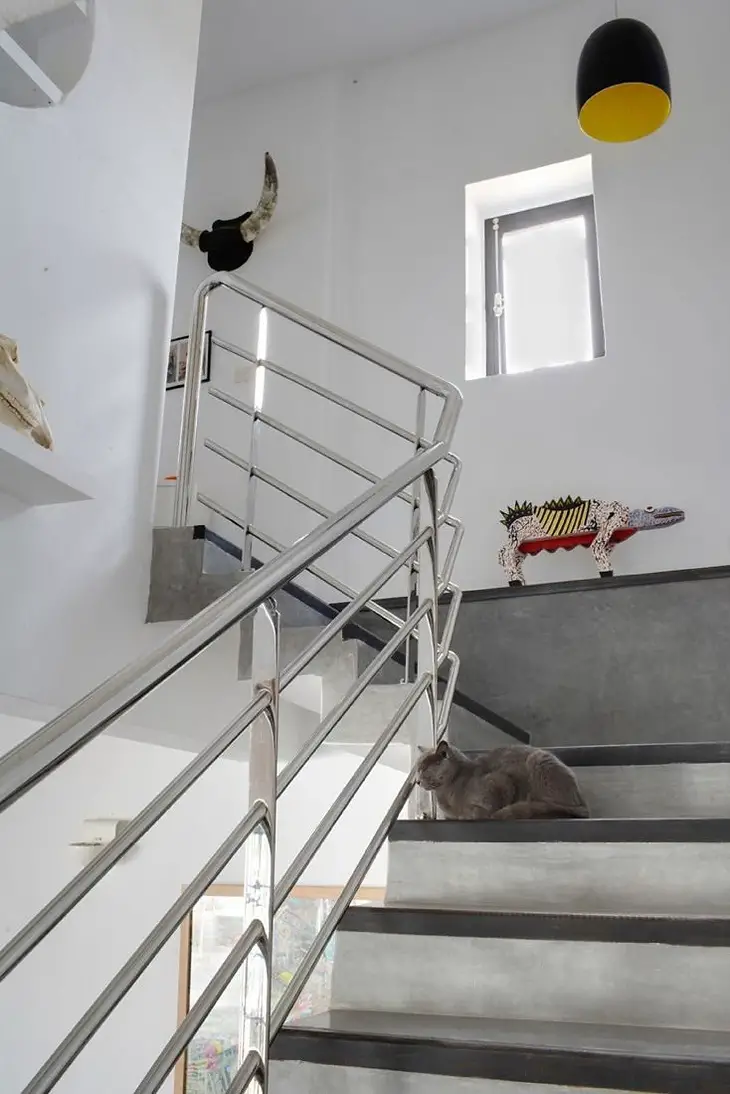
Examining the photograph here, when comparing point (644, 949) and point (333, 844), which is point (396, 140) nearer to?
point (333, 844)

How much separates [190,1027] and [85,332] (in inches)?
70.5

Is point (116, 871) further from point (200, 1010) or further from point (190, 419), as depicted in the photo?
point (200, 1010)

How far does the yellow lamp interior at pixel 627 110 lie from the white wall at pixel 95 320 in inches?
50.8

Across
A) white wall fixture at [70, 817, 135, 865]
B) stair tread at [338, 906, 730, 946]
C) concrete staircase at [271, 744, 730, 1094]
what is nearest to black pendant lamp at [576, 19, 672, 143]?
concrete staircase at [271, 744, 730, 1094]

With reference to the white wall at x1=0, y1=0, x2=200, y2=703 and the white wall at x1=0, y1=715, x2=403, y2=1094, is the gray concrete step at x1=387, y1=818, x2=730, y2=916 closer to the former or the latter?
the white wall at x1=0, y1=0, x2=200, y2=703

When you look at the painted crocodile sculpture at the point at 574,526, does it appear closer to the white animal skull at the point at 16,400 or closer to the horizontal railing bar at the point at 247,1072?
the white animal skull at the point at 16,400

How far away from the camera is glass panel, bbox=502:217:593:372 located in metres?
4.54

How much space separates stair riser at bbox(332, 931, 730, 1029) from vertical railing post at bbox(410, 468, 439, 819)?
23.8 inches

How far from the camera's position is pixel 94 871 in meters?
0.93

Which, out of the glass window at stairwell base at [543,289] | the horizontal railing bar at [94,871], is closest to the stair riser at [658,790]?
→ the horizontal railing bar at [94,871]

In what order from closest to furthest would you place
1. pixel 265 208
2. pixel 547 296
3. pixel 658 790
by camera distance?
pixel 658 790 < pixel 547 296 < pixel 265 208

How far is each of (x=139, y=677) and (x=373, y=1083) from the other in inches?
29.1

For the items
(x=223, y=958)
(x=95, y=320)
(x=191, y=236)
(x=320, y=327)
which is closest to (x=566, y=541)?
(x=320, y=327)

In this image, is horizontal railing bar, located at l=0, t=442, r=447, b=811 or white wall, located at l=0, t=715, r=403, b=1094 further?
white wall, located at l=0, t=715, r=403, b=1094
